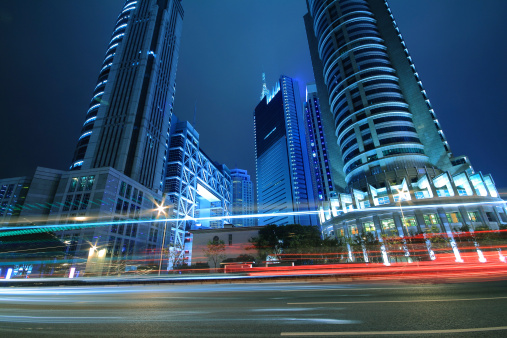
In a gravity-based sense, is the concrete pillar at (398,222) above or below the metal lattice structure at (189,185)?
below

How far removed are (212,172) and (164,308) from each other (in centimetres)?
13062

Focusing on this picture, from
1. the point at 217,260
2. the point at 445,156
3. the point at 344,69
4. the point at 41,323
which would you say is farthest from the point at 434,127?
the point at 41,323

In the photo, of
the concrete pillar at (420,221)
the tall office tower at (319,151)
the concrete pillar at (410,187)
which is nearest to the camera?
the concrete pillar at (420,221)

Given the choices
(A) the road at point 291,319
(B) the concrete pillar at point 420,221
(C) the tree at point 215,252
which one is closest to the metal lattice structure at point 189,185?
(C) the tree at point 215,252

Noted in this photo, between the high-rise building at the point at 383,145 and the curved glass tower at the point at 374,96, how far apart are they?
0.29 metres

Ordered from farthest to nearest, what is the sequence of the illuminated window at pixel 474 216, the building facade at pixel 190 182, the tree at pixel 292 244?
1. the building facade at pixel 190 182
2. the illuminated window at pixel 474 216
3. the tree at pixel 292 244

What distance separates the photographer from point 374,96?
76.2 meters

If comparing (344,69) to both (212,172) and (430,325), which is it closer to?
(212,172)

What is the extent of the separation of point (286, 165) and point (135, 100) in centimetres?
11254

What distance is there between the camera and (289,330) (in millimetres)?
4953

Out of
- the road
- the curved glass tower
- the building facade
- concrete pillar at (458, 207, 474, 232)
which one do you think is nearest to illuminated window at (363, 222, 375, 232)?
the curved glass tower

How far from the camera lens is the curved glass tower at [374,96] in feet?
228

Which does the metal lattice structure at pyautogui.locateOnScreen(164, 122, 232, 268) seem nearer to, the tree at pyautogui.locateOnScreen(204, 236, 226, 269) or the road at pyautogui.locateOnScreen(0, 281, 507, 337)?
the tree at pyautogui.locateOnScreen(204, 236, 226, 269)

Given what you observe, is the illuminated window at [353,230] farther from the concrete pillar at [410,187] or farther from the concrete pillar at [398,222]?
the concrete pillar at [410,187]
